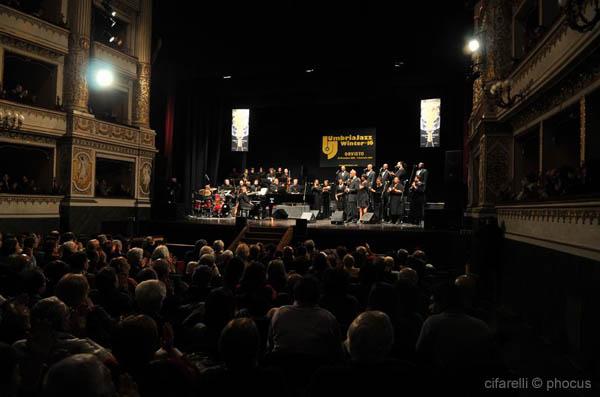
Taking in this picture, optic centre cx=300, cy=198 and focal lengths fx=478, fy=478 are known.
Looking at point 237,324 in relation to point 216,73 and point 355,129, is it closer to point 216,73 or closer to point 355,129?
point 216,73

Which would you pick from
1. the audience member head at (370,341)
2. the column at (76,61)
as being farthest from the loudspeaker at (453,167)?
the column at (76,61)

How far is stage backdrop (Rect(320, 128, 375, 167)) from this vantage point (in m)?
19.2

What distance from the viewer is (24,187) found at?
1363 centimetres

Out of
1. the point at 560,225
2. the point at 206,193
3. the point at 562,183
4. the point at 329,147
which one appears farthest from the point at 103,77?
the point at 560,225

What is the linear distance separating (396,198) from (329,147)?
6293 millimetres

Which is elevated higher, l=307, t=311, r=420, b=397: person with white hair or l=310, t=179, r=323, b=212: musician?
l=310, t=179, r=323, b=212: musician

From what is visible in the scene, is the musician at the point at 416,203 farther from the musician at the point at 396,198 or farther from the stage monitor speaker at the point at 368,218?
the stage monitor speaker at the point at 368,218

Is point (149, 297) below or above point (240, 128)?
below

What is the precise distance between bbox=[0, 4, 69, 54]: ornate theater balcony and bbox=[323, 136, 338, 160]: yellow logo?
10186 mm

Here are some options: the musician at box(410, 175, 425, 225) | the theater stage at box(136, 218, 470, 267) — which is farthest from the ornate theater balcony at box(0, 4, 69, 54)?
the musician at box(410, 175, 425, 225)

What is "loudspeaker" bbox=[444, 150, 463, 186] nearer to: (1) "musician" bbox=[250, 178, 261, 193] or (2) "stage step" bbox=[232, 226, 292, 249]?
(2) "stage step" bbox=[232, 226, 292, 249]

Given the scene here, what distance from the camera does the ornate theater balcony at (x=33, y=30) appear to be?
1266cm

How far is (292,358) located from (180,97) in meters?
18.6

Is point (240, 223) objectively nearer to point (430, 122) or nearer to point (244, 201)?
point (244, 201)
